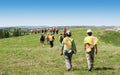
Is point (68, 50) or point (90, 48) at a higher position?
point (90, 48)

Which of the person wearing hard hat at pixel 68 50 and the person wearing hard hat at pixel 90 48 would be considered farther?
the person wearing hard hat at pixel 68 50

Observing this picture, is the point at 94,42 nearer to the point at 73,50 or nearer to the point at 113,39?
the point at 73,50

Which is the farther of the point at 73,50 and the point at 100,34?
the point at 100,34

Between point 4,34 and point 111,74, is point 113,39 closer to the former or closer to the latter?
point 111,74

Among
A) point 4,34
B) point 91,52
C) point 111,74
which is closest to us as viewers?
point 111,74

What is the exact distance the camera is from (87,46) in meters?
18.3

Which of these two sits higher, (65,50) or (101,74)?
(65,50)

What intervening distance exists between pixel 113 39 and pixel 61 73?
175 ft

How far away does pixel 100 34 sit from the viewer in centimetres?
7038

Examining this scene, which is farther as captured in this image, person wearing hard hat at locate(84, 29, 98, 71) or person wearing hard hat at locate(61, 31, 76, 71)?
person wearing hard hat at locate(61, 31, 76, 71)

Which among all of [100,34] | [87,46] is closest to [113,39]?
[100,34]

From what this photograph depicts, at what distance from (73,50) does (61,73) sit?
170cm

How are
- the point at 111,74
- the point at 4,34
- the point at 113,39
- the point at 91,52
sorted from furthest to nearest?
the point at 4,34
the point at 113,39
the point at 91,52
the point at 111,74

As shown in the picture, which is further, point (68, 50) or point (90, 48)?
point (68, 50)
